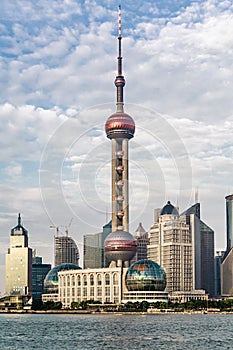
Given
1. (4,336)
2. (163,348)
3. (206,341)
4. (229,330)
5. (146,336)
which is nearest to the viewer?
(163,348)

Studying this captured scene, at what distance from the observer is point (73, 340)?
114750 millimetres

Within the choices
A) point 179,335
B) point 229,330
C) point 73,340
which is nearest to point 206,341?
point 179,335

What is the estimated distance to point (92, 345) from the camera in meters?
104

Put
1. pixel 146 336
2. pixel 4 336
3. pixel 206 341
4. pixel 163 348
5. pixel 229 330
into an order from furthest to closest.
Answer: pixel 229 330 < pixel 4 336 < pixel 146 336 < pixel 206 341 < pixel 163 348

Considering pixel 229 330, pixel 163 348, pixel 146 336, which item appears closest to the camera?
pixel 163 348

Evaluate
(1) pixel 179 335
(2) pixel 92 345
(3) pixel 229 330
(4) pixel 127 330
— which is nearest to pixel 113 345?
(2) pixel 92 345

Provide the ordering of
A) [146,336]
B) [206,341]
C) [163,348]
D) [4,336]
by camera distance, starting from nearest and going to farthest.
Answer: [163,348] < [206,341] < [146,336] < [4,336]

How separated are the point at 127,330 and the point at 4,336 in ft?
73.3

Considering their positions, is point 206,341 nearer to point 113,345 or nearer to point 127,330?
point 113,345

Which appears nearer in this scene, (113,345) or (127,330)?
(113,345)

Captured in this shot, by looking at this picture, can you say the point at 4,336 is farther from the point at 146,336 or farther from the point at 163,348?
the point at 163,348

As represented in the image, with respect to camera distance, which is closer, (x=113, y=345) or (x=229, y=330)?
(x=113, y=345)

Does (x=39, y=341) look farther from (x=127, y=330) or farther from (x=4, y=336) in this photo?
(x=127, y=330)

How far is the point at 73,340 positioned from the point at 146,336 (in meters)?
12.3
